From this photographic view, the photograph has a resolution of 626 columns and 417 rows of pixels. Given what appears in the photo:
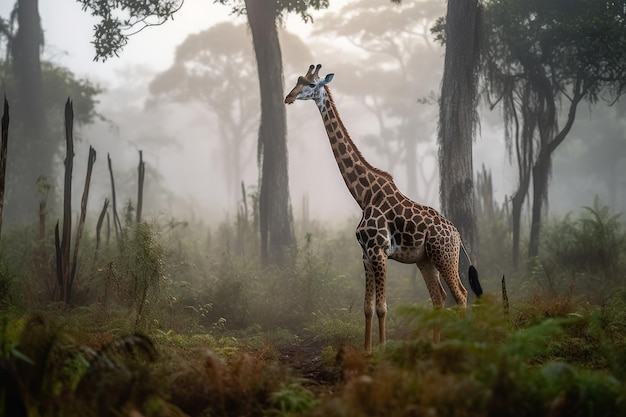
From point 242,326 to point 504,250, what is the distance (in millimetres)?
7454

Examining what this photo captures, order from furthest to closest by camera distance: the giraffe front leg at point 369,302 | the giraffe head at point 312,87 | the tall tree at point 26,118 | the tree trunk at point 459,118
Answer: the tall tree at point 26,118
the tree trunk at point 459,118
the giraffe head at point 312,87
the giraffe front leg at point 369,302

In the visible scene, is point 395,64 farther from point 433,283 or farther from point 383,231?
point 383,231

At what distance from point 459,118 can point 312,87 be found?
5.03m

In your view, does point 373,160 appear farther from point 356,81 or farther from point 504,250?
point 504,250

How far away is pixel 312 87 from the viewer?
7305 millimetres

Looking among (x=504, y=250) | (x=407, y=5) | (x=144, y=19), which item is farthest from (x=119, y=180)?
(x=504, y=250)

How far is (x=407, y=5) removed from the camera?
3425cm

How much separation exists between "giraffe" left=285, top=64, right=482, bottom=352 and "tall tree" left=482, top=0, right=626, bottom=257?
280 inches

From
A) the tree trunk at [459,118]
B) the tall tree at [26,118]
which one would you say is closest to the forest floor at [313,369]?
the tree trunk at [459,118]

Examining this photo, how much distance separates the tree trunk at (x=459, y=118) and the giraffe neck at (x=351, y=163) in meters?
4.33

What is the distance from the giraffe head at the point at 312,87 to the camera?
7.17m

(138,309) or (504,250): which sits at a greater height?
(504,250)

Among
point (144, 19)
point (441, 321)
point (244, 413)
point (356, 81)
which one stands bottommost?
point (244, 413)

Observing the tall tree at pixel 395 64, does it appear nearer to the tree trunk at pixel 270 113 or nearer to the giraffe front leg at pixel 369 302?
the tree trunk at pixel 270 113
